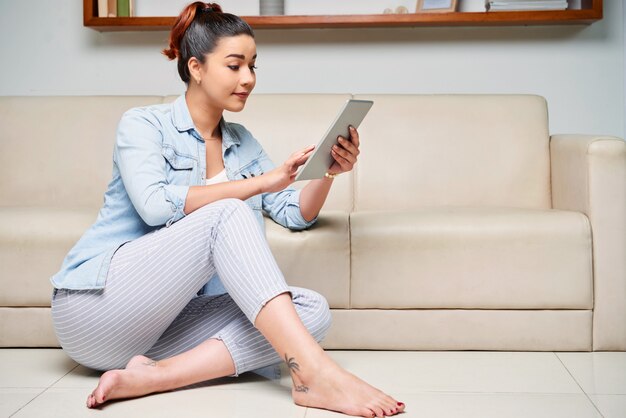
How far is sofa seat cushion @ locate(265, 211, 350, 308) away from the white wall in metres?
1.30

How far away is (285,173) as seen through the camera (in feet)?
6.50

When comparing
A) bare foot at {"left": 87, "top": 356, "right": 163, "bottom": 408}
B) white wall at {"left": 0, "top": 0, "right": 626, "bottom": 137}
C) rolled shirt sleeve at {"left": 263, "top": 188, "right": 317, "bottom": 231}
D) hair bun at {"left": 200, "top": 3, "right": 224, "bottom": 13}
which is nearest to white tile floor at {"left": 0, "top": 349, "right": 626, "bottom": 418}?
bare foot at {"left": 87, "top": 356, "right": 163, "bottom": 408}

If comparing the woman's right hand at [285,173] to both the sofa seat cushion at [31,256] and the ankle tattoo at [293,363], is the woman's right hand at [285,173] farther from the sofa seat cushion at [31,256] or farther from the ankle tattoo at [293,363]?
the sofa seat cushion at [31,256]

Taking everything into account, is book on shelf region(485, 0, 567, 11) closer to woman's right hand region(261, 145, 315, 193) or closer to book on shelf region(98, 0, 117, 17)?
book on shelf region(98, 0, 117, 17)

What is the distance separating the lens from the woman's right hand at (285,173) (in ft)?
6.49

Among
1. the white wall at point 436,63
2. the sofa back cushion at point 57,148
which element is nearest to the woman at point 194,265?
the sofa back cushion at point 57,148

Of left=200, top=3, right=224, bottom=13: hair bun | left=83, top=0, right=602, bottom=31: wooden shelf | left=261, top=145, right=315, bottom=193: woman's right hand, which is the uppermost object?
left=83, top=0, right=602, bottom=31: wooden shelf

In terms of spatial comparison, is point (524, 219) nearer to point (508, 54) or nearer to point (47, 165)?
point (508, 54)

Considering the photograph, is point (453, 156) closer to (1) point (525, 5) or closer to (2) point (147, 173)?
(1) point (525, 5)

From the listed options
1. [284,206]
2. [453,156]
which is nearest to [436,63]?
[453,156]

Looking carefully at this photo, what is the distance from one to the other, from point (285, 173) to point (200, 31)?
451mm

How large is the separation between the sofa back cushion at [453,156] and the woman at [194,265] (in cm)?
76

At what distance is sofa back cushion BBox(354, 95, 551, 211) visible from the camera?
2.97m

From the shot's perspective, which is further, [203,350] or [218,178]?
[218,178]
